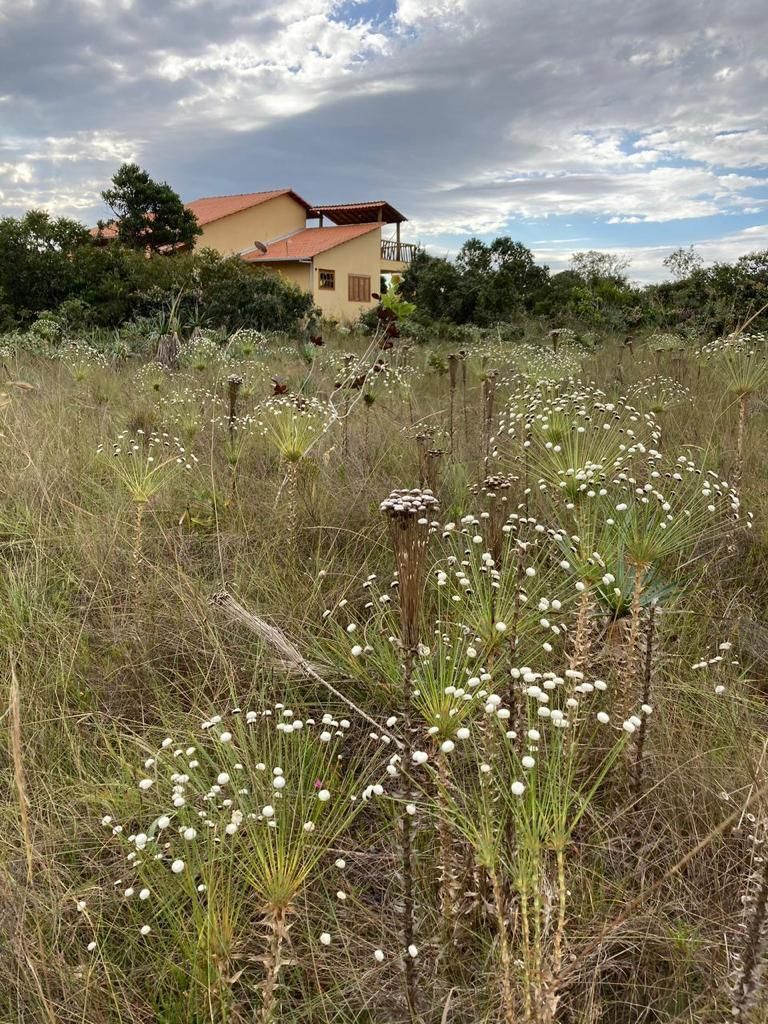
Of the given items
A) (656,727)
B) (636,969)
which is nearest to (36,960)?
(636,969)

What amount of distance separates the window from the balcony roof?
4037mm

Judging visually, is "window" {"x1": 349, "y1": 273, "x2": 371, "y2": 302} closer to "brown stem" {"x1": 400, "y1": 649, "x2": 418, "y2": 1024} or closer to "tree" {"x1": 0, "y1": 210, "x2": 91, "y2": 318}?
"tree" {"x1": 0, "y1": 210, "x2": 91, "y2": 318}

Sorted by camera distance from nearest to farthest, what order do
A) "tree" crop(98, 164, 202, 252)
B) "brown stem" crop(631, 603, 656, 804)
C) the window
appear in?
1. "brown stem" crop(631, 603, 656, 804)
2. "tree" crop(98, 164, 202, 252)
3. the window

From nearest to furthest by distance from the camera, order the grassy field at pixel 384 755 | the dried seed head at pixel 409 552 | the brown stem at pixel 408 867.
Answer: the dried seed head at pixel 409 552, the brown stem at pixel 408 867, the grassy field at pixel 384 755

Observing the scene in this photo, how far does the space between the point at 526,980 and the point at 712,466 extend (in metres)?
3.96

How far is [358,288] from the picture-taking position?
31750mm

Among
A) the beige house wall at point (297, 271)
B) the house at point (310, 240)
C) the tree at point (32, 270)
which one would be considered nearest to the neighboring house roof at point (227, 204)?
the house at point (310, 240)

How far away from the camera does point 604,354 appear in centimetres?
1067

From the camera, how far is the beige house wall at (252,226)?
3005 cm

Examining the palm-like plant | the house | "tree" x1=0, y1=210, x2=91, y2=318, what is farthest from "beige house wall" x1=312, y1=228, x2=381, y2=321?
the palm-like plant

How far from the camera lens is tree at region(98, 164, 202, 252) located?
942 inches

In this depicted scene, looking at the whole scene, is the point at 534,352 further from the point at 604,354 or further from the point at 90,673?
the point at 90,673

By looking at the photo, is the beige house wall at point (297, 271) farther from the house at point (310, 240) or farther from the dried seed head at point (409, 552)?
the dried seed head at point (409, 552)

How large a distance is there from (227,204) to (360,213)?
6.58m
